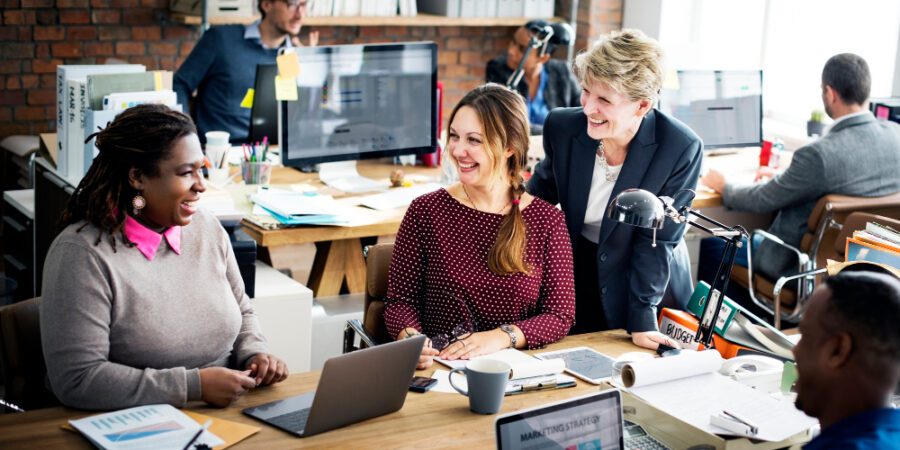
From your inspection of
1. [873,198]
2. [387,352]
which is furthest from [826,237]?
[387,352]

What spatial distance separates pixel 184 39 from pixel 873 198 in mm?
3631

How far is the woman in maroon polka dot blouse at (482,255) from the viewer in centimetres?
257

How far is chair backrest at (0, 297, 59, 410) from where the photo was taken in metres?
2.19

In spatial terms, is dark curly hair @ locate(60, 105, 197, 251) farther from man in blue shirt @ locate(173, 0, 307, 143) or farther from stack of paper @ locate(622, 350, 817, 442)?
man in blue shirt @ locate(173, 0, 307, 143)

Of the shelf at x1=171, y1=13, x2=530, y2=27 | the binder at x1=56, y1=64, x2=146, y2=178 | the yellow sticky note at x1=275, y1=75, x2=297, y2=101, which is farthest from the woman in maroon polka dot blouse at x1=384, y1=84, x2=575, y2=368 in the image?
the shelf at x1=171, y1=13, x2=530, y2=27

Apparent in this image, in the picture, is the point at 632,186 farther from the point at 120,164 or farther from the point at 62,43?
the point at 62,43

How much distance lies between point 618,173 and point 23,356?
5.04 ft

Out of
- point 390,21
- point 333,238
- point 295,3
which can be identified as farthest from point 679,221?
point 390,21

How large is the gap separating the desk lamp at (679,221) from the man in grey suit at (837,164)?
66.4 inches

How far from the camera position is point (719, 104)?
491 cm

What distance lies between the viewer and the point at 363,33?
6418 mm

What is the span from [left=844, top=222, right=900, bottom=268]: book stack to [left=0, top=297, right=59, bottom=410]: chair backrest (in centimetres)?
188

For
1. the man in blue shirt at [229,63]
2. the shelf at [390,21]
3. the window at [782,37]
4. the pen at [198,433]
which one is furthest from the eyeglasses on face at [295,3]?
the pen at [198,433]

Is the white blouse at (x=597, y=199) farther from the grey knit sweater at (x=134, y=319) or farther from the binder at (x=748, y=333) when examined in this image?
the grey knit sweater at (x=134, y=319)
